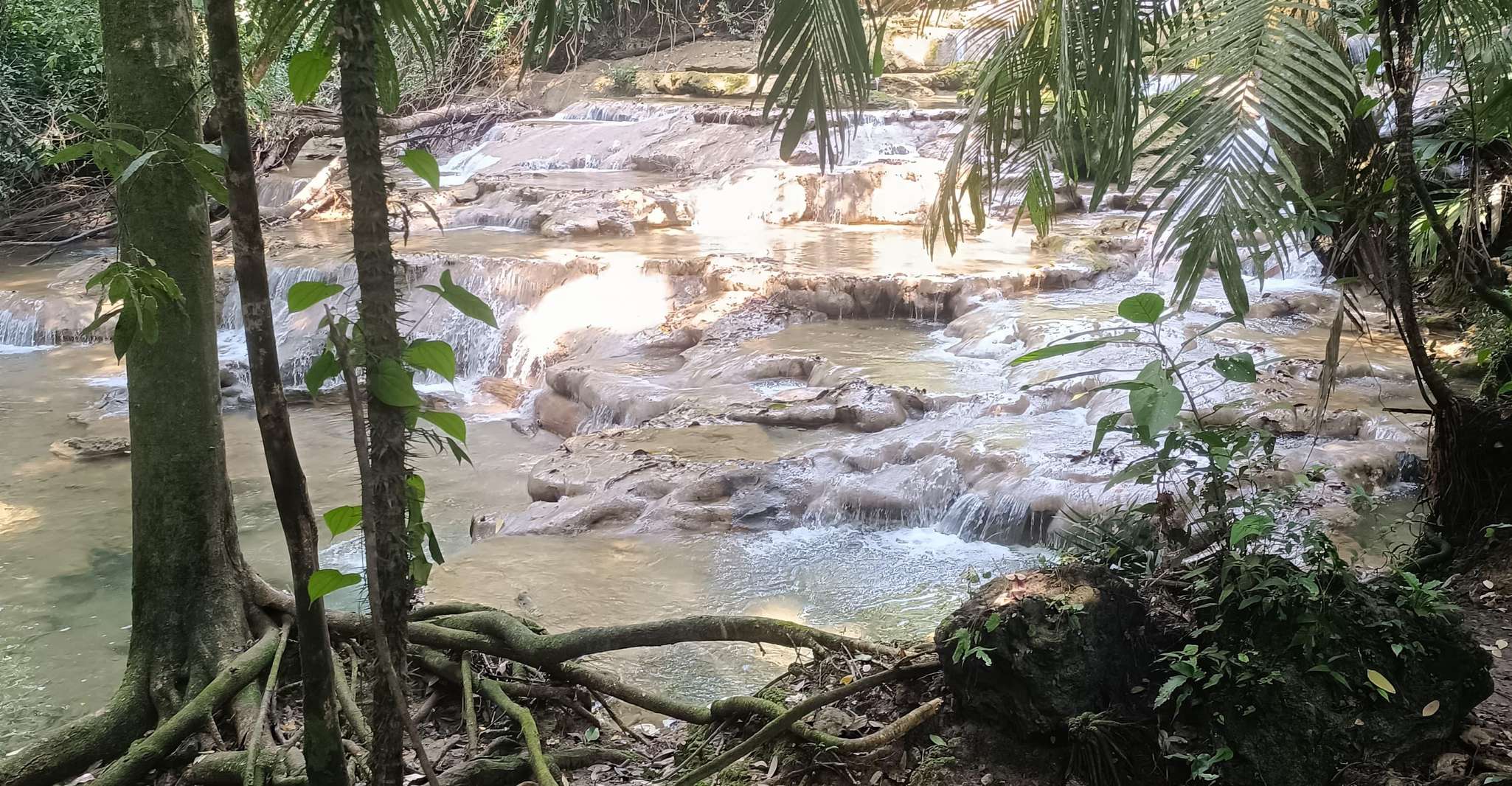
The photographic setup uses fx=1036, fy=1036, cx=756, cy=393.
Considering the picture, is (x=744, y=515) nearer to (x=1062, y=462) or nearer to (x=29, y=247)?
(x=1062, y=462)

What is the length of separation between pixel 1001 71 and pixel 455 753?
2.72 meters

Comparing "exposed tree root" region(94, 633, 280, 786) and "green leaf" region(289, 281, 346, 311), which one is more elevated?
"green leaf" region(289, 281, 346, 311)

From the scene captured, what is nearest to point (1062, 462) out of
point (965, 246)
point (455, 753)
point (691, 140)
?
point (455, 753)

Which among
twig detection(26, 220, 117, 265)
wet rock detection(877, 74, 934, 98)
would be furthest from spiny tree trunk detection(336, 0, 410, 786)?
wet rock detection(877, 74, 934, 98)

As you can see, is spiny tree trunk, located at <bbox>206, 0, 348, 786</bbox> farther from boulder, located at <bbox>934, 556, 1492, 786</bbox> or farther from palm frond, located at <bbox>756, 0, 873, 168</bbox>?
boulder, located at <bbox>934, 556, 1492, 786</bbox>

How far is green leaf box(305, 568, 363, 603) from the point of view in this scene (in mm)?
1887

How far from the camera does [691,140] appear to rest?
15.8 metres

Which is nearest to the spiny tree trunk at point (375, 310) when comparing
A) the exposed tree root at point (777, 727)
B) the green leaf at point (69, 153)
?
the green leaf at point (69, 153)

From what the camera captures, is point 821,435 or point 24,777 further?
point 821,435

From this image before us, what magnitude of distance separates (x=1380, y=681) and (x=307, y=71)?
2.54m

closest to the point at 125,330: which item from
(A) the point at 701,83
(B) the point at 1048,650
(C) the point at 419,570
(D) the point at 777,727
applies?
(C) the point at 419,570

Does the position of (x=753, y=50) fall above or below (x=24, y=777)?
above

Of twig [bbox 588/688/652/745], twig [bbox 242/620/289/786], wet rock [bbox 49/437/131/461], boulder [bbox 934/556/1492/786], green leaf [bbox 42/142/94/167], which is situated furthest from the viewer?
wet rock [bbox 49/437/131/461]

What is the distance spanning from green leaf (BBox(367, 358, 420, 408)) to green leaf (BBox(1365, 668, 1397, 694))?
2.11 m
